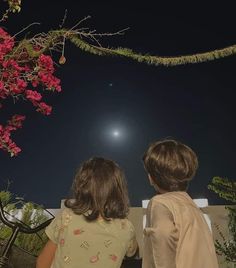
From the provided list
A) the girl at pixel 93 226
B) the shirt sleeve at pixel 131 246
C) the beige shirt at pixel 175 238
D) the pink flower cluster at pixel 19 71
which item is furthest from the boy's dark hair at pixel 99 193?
the pink flower cluster at pixel 19 71

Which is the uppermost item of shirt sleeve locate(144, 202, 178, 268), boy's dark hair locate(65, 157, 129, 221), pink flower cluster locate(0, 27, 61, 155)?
pink flower cluster locate(0, 27, 61, 155)

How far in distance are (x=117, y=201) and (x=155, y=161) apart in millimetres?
292

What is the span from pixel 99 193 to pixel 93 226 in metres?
0.16

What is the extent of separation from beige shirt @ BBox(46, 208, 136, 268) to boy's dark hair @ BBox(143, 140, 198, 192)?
325 mm

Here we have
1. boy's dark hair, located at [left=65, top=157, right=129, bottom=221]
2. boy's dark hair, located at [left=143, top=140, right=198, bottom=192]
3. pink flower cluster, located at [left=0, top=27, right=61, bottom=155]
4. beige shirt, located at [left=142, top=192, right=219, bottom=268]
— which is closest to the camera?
beige shirt, located at [left=142, top=192, right=219, bottom=268]

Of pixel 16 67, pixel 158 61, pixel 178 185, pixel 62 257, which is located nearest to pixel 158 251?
pixel 178 185

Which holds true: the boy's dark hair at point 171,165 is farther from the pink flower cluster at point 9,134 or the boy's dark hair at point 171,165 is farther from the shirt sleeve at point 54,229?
the pink flower cluster at point 9,134

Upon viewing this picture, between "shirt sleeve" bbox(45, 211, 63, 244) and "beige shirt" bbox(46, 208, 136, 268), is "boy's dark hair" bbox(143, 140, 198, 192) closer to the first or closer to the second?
"beige shirt" bbox(46, 208, 136, 268)

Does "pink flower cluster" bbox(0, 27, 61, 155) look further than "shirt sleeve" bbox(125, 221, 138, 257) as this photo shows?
Yes

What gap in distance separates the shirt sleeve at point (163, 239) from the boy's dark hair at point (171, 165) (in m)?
0.20

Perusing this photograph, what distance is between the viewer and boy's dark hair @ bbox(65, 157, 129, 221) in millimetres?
2148

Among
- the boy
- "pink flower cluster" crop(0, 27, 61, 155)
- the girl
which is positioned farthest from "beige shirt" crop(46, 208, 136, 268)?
"pink flower cluster" crop(0, 27, 61, 155)

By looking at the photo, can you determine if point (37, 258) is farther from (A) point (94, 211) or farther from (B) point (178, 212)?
(B) point (178, 212)

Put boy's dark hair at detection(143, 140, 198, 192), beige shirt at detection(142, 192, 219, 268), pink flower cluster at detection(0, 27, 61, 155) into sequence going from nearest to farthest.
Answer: beige shirt at detection(142, 192, 219, 268) < boy's dark hair at detection(143, 140, 198, 192) < pink flower cluster at detection(0, 27, 61, 155)
